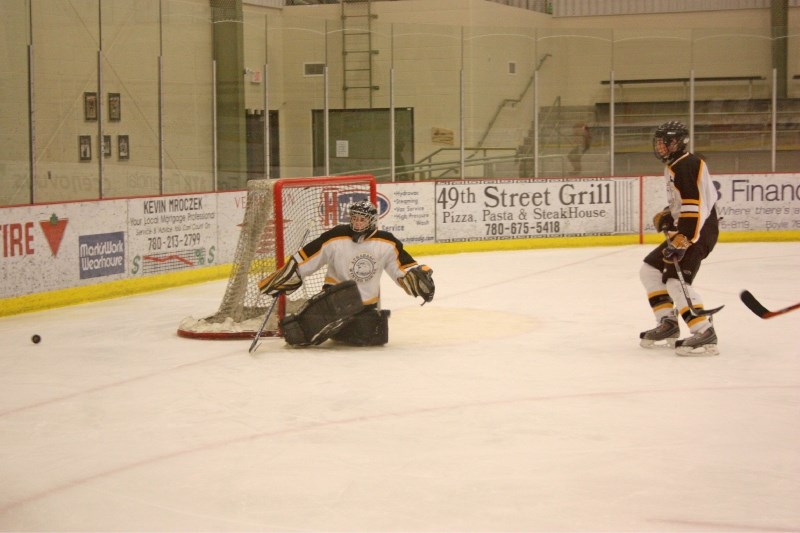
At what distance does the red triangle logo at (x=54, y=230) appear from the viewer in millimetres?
9344

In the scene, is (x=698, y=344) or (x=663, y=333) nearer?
(x=698, y=344)

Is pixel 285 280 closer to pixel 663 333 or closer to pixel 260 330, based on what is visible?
pixel 260 330

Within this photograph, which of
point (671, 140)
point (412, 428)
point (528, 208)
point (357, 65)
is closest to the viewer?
point (412, 428)

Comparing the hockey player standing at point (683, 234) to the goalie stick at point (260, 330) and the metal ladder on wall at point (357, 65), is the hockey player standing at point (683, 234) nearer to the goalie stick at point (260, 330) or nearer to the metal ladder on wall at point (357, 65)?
the goalie stick at point (260, 330)

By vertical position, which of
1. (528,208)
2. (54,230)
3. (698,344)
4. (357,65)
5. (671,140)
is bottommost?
(698,344)

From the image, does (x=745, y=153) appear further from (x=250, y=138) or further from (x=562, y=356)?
(x=562, y=356)

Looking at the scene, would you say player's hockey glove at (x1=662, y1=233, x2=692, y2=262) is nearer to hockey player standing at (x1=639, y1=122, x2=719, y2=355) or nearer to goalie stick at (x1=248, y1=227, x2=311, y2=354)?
hockey player standing at (x1=639, y1=122, x2=719, y2=355)

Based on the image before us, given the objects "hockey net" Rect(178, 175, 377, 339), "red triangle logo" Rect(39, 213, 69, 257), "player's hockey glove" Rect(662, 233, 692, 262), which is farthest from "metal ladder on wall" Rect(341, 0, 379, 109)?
"player's hockey glove" Rect(662, 233, 692, 262)

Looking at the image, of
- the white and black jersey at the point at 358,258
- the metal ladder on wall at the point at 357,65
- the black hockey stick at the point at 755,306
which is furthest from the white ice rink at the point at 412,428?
the metal ladder on wall at the point at 357,65

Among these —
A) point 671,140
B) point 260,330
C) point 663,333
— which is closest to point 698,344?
point 663,333

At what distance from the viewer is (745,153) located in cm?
1526

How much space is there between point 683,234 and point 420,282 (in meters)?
1.62

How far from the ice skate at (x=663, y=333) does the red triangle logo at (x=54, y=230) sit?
507cm

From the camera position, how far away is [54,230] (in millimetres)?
9430
